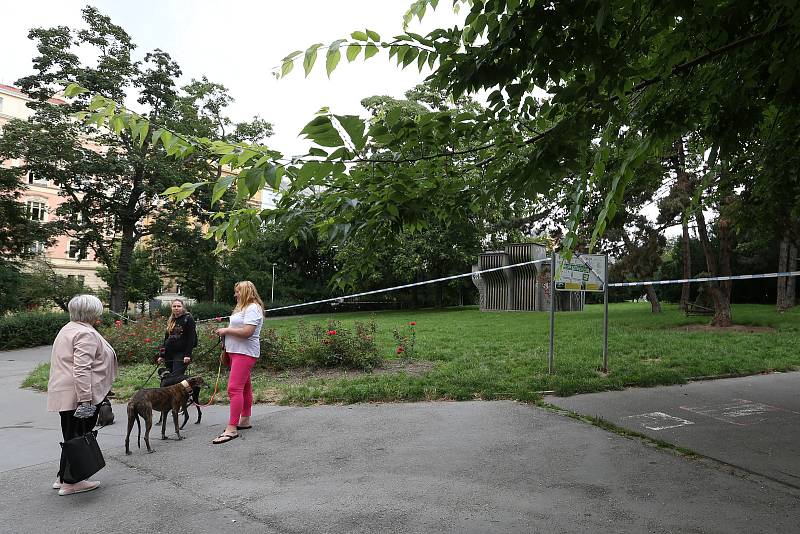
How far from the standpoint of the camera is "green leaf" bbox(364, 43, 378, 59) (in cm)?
316

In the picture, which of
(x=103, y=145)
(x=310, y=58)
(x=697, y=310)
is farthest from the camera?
(x=103, y=145)

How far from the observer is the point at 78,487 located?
4406 millimetres

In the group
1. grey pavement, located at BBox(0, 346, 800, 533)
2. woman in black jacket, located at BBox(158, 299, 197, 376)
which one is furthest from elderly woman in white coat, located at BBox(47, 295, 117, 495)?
woman in black jacket, located at BBox(158, 299, 197, 376)

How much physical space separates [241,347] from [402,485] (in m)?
2.65

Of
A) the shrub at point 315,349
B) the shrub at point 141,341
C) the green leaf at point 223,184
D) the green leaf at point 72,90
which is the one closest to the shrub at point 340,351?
the shrub at point 315,349

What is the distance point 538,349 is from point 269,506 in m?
9.26

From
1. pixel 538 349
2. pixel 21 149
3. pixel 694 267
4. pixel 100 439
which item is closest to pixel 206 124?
pixel 21 149

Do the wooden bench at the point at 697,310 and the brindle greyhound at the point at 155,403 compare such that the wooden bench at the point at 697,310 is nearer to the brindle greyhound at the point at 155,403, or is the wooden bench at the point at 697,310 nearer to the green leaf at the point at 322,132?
the brindle greyhound at the point at 155,403

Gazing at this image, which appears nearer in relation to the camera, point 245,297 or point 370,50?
point 370,50

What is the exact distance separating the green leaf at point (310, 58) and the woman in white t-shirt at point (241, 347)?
363cm

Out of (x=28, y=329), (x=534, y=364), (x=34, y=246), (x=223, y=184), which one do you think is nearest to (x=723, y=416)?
(x=534, y=364)

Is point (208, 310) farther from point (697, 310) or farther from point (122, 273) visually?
point (697, 310)

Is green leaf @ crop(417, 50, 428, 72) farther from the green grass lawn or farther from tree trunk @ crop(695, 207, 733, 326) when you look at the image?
tree trunk @ crop(695, 207, 733, 326)

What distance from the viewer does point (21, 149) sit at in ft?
78.6
